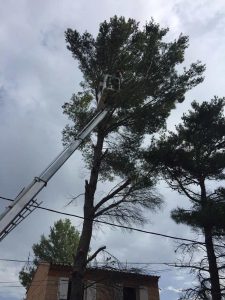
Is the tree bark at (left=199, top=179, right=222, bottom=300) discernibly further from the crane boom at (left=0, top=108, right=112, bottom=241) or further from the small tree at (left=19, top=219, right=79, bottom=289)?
the small tree at (left=19, top=219, right=79, bottom=289)

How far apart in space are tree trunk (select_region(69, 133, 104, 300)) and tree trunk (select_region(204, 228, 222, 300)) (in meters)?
4.96

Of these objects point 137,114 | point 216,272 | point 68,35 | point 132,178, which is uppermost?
point 68,35

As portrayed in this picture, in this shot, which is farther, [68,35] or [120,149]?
[68,35]

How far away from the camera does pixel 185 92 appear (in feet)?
57.3

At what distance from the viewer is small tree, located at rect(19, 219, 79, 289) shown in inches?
1331

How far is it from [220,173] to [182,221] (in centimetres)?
329

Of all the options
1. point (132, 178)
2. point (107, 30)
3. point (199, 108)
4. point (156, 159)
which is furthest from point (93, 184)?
point (199, 108)

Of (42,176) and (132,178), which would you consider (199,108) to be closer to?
(132,178)

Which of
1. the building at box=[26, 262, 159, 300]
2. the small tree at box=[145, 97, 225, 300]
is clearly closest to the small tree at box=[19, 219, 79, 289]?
the building at box=[26, 262, 159, 300]

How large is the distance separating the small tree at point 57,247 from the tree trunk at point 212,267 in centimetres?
1975

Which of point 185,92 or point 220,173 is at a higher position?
point 185,92

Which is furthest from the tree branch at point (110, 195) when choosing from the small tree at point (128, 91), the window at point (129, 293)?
the window at point (129, 293)

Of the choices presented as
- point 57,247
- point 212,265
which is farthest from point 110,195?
point 57,247

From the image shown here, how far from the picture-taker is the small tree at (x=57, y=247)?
33.8 m
